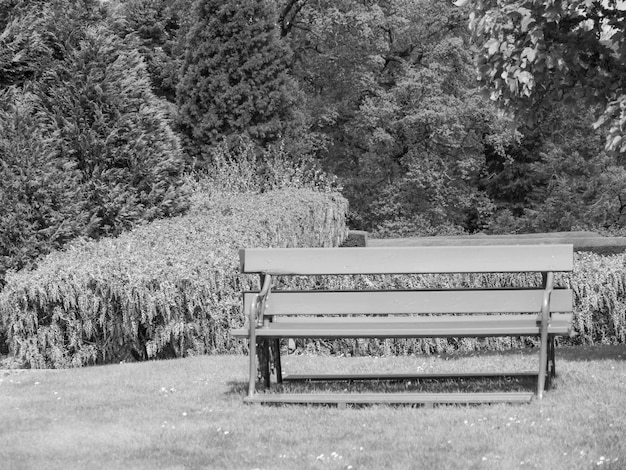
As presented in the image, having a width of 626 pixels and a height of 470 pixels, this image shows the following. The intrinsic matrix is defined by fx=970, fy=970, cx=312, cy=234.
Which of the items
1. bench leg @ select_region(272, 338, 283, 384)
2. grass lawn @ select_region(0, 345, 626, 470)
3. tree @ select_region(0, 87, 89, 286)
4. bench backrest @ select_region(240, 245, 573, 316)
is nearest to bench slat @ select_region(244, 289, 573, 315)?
bench backrest @ select_region(240, 245, 573, 316)

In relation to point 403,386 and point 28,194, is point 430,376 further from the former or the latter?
point 28,194

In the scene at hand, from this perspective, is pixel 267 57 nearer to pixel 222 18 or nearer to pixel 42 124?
pixel 222 18

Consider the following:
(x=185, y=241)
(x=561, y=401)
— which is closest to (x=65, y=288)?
(x=185, y=241)

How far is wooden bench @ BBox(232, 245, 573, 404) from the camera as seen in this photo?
575 cm

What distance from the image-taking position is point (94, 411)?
5844mm

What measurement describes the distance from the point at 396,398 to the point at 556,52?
124 inches

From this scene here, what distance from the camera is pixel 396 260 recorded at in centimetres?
619

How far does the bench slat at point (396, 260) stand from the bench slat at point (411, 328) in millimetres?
325

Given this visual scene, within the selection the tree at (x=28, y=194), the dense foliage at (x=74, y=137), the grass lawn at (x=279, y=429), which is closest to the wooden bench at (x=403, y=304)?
the grass lawn at (x=279, y=429)

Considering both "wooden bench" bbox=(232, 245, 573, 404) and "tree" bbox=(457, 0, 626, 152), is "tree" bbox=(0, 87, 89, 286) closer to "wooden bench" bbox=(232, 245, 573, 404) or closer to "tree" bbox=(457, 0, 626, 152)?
"wooden bench" bbox=(232, 245, 573, 404)

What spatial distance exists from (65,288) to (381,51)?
21374mm

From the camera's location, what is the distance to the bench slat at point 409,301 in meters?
6.30

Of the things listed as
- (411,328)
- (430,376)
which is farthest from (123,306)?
(411,328)

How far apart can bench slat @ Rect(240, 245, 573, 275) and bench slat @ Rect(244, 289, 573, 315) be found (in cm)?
25
